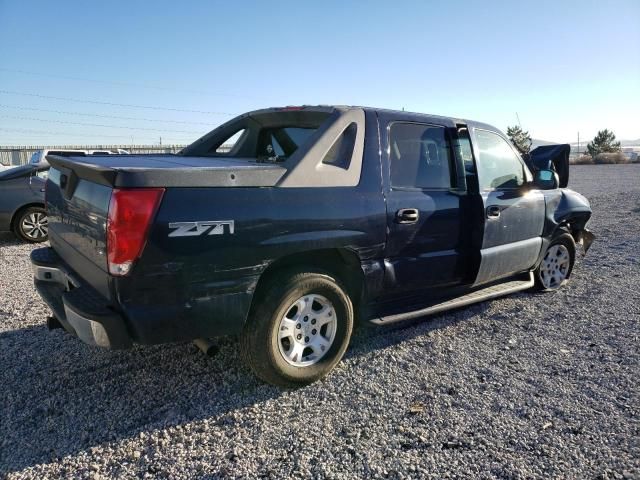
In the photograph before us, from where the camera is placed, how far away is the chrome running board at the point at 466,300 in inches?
146

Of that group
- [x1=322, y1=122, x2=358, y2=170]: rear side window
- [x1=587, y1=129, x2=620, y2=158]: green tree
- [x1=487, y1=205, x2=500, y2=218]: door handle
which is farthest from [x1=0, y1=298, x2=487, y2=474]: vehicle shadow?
[x1=587, y1=129, x2=620, y2=158]: green tree

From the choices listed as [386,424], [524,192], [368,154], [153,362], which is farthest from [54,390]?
[524,192]

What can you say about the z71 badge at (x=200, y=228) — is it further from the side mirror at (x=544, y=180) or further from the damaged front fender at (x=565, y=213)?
the damaged front fender at (x=565, y=213)

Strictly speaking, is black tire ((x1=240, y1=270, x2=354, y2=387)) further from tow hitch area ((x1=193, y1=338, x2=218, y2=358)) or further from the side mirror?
the side mirror

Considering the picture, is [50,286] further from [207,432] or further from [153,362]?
[207,432]

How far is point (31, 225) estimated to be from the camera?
8188mm

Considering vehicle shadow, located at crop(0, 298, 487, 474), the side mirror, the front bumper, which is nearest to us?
the front bumper

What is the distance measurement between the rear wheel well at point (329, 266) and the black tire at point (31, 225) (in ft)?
21.8

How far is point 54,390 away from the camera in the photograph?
10.7 feet

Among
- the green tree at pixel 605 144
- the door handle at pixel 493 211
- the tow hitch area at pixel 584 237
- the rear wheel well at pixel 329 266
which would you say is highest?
the green tree at pixel 605 144

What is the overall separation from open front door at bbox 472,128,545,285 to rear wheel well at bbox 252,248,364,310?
4.35 feet

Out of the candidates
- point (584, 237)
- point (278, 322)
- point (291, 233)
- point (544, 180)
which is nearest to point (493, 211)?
point (544, 180)


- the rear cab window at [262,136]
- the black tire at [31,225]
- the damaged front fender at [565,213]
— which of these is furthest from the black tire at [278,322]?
the black tire at [31,225]

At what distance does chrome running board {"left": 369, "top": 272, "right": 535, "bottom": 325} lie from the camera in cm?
371
